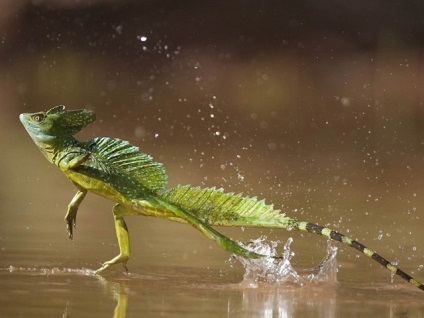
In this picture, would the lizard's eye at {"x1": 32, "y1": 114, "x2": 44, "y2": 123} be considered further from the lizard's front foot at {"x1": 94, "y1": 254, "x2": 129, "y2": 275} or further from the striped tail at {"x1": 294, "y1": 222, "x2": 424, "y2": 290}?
the striped tail at {"x1": 294, "y1": 222, "x2": 424, "y2": 290}

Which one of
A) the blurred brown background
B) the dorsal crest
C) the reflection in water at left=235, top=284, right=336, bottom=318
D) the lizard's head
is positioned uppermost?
the blurred brown background

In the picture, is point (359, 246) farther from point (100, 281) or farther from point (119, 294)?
point (100, 281)

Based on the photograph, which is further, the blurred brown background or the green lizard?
the blurred brown background

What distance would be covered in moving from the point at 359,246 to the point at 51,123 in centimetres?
160

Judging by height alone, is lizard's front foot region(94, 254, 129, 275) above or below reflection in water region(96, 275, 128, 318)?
above

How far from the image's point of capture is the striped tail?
16.3ft

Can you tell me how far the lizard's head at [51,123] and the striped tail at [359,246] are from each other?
122 centimetres

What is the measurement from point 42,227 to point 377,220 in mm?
2381

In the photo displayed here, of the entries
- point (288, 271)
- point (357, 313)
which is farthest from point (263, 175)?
point (357, 313)

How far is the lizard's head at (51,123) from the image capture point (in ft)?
18.2

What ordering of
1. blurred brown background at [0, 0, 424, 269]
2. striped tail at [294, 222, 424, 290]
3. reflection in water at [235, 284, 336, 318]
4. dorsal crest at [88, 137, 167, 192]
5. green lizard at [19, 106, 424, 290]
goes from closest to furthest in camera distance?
1. reflection in water at [235, 284, 336, 318]
2. striped tail at [294, 222, 424, 290]
3. green lizard at [19, 106, 424, 290]
4. dorsal crest at [88, 137, 167, 192]
5. blurred brown background at [0, 0, 424, 269]

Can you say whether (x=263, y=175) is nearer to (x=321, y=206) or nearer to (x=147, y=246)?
(x=321, y=206)

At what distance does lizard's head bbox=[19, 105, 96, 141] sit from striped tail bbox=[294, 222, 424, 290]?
4.01 feet

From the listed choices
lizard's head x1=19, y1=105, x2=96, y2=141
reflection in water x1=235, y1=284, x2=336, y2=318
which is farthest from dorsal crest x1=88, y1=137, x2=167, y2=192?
reflection in water x1=235, y1=284, x2=336, y2=318
